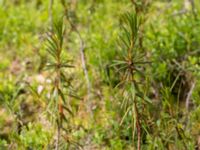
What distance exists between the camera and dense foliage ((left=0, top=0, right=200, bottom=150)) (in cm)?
265

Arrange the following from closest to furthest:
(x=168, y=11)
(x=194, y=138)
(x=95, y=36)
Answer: (x=194, y=138) < (x=95, y=36) < (x=168, y=11)

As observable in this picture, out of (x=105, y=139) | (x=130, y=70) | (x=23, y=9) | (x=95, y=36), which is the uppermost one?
(x=23, y=9)

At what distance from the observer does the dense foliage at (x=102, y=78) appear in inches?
104

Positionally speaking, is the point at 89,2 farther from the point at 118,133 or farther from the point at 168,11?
the point at 118,133

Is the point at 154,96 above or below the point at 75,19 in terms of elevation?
below

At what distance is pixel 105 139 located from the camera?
10.1 ft

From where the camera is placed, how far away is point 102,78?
350 centimetres

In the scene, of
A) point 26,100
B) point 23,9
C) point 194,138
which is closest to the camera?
point 194,138

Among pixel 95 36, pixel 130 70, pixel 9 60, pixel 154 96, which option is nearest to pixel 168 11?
pixel 95 36

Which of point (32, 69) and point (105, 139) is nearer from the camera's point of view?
point (105, 139)

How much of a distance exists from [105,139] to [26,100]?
2.70 ft

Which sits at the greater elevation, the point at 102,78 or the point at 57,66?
the point at 57,66

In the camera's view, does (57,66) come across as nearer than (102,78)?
Yes

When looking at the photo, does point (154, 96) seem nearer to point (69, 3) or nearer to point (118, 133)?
point (118, 133)
